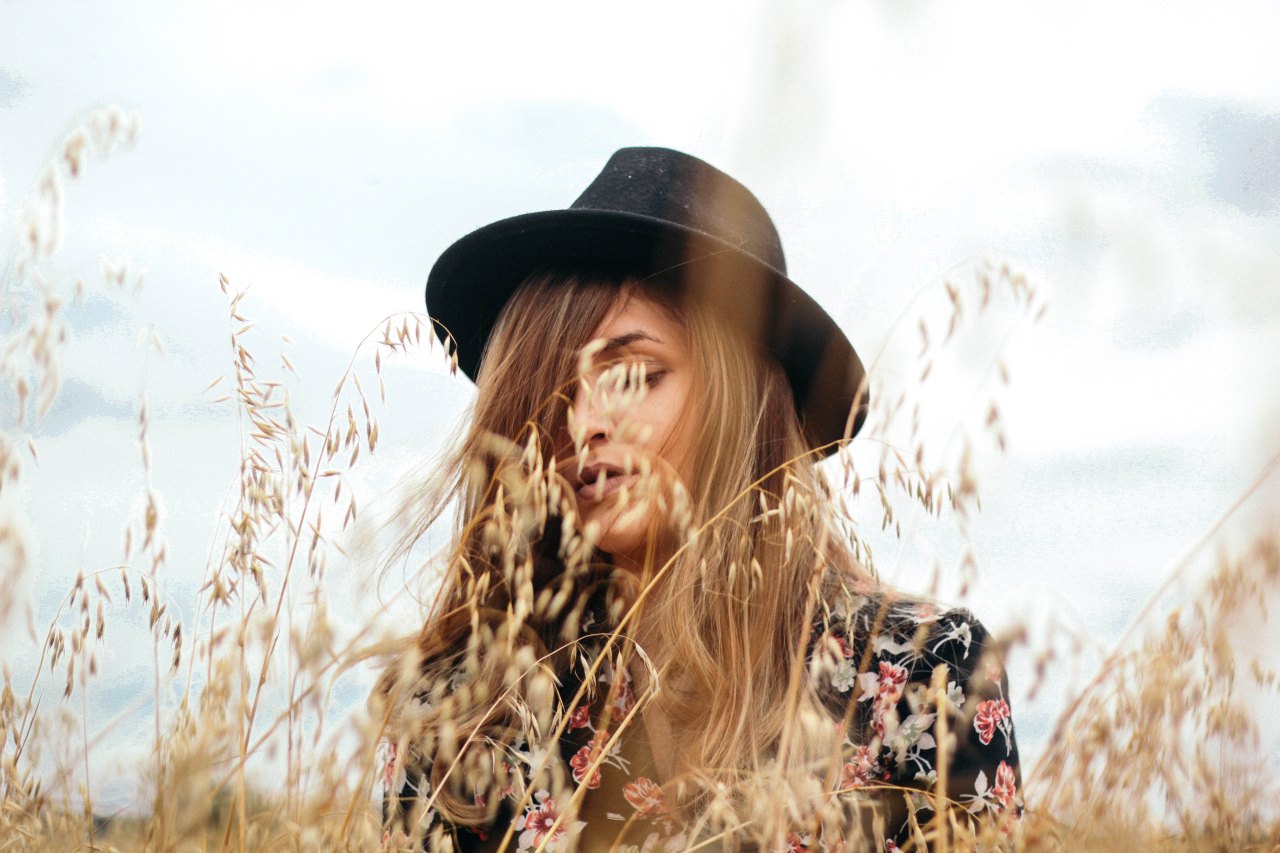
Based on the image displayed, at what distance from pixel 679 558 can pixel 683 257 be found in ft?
1.91

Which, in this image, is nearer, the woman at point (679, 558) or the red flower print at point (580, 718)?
the woman at point (679, 558)

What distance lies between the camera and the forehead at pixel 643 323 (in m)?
2.04

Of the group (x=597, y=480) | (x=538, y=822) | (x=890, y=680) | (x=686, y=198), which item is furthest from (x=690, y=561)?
(x=686, y=198)

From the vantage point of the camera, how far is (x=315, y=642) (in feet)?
3.91

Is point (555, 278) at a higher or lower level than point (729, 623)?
higher

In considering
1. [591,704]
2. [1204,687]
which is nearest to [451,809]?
[591,704]

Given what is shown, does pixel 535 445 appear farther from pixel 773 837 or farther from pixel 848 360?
pixel 848 360

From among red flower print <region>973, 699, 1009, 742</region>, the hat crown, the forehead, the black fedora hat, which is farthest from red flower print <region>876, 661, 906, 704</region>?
the hat crown

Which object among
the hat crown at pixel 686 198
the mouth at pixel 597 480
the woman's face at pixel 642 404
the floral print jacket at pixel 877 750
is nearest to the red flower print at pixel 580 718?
the floral print jacket at pixel 877 750

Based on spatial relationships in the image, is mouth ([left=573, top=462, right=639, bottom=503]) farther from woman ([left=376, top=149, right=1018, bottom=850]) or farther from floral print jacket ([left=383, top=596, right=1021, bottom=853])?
floral print jacket ([left=383, top=596, right=1021, bottom=853])

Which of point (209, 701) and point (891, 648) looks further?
point (891, 648)

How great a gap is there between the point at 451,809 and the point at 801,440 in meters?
1.02

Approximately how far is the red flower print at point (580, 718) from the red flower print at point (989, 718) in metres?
0.78

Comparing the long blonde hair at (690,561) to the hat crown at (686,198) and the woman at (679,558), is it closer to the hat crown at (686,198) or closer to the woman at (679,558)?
the woman at (679,558)
